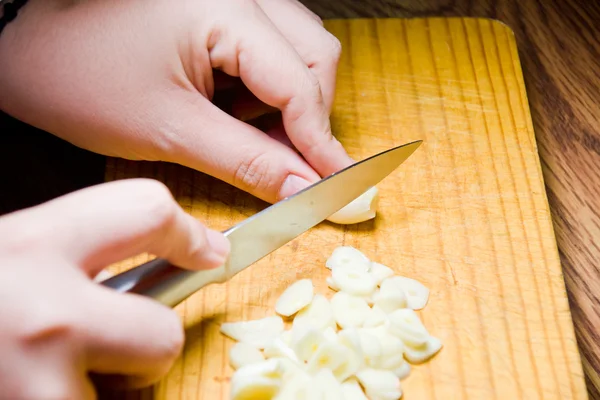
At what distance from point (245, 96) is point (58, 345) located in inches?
24.8

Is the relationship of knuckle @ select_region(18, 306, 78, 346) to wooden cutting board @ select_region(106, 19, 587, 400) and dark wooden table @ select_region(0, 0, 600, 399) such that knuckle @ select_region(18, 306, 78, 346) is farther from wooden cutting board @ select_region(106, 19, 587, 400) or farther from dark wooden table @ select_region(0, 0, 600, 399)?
dark wooden table @ select_region(0, 0, 600, 399)

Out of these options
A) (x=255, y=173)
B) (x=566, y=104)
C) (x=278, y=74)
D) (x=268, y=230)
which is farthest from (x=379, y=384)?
(x=566, y=104)

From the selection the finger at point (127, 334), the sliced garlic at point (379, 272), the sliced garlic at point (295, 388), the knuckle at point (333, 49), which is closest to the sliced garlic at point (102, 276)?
the finger at point (127, 334)

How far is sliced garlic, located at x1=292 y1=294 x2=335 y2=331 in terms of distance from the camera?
35.3 inches

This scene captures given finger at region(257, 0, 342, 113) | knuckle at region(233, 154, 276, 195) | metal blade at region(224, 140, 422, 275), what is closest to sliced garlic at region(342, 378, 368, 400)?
metal blade at region(224, 140, 422, 275)

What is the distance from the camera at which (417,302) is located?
3.08ft

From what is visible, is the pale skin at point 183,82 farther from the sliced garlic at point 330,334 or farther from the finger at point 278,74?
the sliced garlic at point 330,334

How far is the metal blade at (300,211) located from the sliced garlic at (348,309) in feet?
0.40

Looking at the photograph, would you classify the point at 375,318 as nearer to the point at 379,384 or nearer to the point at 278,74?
the point at 379,384

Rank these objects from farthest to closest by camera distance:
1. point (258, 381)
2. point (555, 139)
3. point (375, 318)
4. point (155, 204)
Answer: point (555, 139) → point (375, 318) → point (258, 381) → point (155, 204)

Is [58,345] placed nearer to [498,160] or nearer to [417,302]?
[417,302]

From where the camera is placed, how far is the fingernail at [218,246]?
80 centimetres

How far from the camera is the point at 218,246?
0.81 m

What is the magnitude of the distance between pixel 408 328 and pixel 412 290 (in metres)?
0.09
